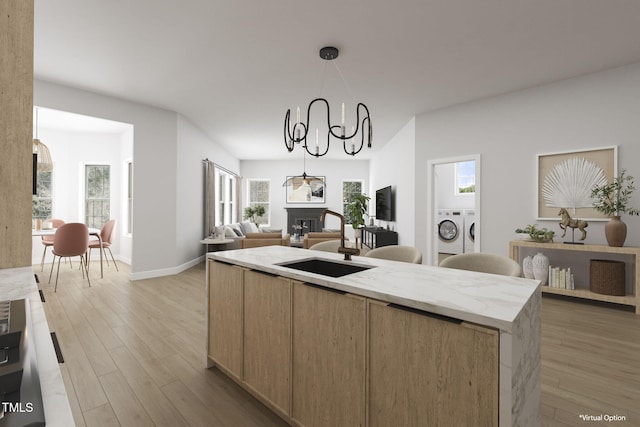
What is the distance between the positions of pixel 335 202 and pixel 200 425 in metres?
8.27

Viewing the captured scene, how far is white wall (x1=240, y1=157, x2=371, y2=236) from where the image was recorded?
9625mm

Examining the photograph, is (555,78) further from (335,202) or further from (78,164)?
(78,164)

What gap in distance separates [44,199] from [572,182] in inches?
355

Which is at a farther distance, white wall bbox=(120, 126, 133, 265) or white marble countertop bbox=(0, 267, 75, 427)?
white wall bbox=(120, 126, 133, 265)

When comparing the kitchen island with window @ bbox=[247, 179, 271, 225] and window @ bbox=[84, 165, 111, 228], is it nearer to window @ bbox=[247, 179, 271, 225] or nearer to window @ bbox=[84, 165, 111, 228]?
window @ bbox=[84, 165, 111, 228]

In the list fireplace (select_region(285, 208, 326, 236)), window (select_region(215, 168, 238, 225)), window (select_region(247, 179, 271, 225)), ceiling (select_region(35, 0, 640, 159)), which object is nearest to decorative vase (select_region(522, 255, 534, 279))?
ceiling (select_region(35, 0, 640, 159))

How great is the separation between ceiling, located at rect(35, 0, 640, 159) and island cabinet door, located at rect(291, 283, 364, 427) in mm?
→ 2329

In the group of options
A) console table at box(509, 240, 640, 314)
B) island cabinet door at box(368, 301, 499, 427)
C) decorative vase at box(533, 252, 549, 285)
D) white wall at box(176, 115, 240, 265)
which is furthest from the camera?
white wall at box(176, 115, 240, 265)

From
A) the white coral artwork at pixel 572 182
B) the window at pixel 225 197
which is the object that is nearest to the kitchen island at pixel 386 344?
the white coral artwork at pixel 572 182

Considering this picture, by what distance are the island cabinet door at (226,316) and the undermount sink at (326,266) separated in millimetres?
356

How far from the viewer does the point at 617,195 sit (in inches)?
131

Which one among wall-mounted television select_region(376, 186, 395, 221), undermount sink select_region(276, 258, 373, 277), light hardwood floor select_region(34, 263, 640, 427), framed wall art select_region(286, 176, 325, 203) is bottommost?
light hardwood floor select_region(34, 263, 640, 427)

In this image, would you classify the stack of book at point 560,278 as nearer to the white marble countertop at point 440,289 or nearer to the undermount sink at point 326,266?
the white marble countertop at point 440,289

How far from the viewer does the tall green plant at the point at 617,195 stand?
129 inches
